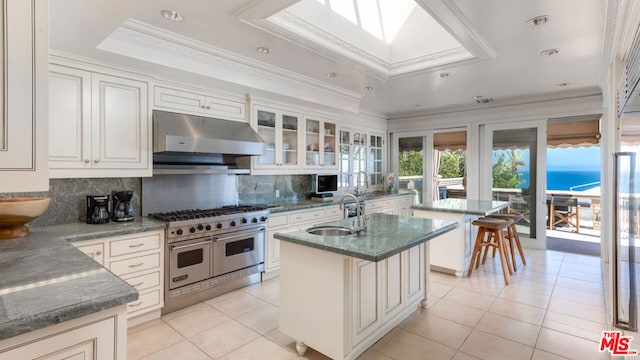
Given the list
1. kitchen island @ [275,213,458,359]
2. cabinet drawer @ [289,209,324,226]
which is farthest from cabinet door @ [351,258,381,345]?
cabinet drawer @ [289,209,324,226]

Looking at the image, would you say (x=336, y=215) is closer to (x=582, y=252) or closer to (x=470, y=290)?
(x=470, y=290)

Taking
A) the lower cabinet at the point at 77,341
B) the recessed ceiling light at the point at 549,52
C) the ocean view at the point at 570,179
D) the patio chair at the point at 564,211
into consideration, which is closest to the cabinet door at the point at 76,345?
the lower cabinet at the point at 77,341

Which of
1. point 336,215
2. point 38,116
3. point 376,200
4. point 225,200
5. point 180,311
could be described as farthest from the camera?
point 376,200

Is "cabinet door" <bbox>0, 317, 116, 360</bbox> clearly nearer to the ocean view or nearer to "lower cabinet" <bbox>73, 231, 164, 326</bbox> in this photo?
"lower cabinet" <bbox>73, 231, 164, 326</bbox>

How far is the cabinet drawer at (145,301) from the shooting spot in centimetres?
271

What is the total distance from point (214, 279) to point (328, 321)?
164cm

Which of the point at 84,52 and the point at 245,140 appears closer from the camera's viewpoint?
the point at 84,52

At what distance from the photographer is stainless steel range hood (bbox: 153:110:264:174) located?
9.81 feet

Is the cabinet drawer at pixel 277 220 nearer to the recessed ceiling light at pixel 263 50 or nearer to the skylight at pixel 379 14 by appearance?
the recessed ceiling light at pixel 263 50

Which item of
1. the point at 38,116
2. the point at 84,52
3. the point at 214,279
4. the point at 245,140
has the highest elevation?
the point at 84,52

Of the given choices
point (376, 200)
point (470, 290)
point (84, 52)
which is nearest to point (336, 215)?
point (376, 200)

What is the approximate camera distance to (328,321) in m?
2.14

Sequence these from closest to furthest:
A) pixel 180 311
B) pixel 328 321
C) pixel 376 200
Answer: pixel 328 321, pixel 180 311, pixel 376 200

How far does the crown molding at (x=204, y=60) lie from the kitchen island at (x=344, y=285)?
1.89 meters
